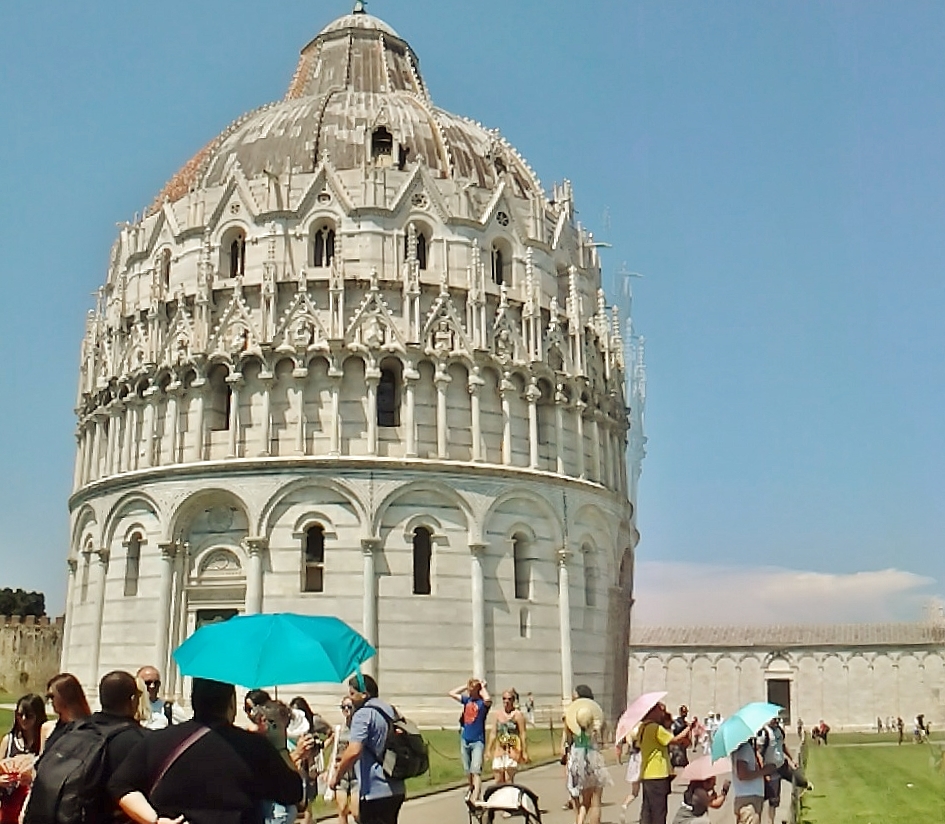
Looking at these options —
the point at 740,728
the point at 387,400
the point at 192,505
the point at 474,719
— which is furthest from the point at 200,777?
the point at 192,505

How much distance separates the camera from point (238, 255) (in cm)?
3962

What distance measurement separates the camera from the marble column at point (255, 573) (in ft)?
114

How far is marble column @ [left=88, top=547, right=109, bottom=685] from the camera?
38.0 m

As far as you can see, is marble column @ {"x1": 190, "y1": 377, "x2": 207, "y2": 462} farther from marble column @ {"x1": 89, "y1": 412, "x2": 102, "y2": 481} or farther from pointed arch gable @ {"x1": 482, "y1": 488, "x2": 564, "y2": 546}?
pointed arch gable @ {"x1": 482, "y1": 488, "x2": 564, "y2": 546}

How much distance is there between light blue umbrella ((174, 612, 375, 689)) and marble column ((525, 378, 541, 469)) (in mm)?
28220

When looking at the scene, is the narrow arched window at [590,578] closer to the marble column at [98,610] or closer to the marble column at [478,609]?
the marble column at [478,609]

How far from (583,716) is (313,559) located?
23309mm

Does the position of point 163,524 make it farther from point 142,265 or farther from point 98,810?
point 98,810

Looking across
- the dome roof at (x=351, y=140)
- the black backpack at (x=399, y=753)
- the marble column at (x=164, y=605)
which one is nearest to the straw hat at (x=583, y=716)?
the black backpack at (x=399, y=753)

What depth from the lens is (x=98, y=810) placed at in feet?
20.6

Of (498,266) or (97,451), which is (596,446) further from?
(97,451)

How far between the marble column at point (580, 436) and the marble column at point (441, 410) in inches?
208

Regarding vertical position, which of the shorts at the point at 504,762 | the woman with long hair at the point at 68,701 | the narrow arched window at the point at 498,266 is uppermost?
the narrow arched window at the point at 498,266


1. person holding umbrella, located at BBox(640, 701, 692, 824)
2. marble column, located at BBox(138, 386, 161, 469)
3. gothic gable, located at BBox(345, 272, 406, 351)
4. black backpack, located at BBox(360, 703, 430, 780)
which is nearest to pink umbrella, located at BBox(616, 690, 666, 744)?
person holding umbrella, located at BBox(640, 701, 692, 824)
